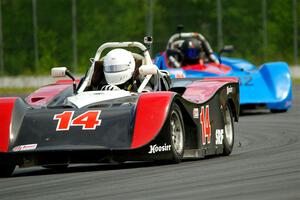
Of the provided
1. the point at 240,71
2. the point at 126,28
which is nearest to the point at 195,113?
the point at 240,71

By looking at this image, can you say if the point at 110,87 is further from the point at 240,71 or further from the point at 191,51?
the point at 191,51

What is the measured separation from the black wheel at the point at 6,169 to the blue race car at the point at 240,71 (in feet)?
26.9

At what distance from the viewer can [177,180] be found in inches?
399

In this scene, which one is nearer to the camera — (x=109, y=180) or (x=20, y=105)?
(x=109, y=180)

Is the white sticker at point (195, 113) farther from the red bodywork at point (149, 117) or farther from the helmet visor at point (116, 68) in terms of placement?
the helmet visor at point (116, 68)

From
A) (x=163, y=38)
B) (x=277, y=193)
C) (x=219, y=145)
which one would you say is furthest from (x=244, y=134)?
(x=163, y=38)

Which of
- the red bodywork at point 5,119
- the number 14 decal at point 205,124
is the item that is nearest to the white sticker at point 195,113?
the number 14 decal at point 205,124

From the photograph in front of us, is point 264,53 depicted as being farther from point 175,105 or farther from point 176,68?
point 175,105

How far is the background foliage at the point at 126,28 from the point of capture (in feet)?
128

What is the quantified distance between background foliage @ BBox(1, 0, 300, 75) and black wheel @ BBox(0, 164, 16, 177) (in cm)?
2663

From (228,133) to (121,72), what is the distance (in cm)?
168

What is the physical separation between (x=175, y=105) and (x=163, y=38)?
27590mm

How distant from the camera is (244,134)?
17.9m

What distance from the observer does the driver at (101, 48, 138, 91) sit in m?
13.8
